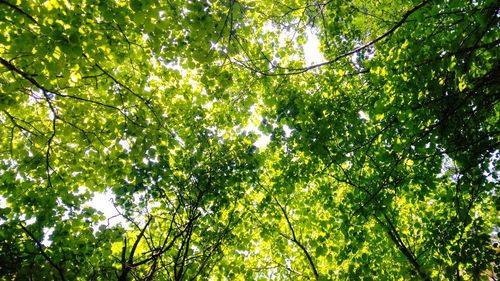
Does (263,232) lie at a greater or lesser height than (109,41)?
lesser

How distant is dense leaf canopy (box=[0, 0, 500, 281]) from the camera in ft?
11.9

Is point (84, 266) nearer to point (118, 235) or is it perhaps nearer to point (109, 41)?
point (118, 235)

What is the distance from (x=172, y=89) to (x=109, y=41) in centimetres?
208

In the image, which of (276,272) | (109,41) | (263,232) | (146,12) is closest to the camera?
(146,12)

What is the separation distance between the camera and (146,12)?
13.5 feet

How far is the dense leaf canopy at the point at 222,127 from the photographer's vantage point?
364cm

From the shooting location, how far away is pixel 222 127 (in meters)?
8.18

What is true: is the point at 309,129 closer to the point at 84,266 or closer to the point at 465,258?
the point at 465,258

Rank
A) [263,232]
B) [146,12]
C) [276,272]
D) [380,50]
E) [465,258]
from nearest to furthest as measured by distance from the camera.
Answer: [465,258], [146,12], [380,50], [263,232], [276,272]

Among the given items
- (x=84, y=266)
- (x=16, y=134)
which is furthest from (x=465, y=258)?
(x=16, y=134)

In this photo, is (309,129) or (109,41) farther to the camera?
(309,129)

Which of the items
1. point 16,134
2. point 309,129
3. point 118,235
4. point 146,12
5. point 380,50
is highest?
point 380,50

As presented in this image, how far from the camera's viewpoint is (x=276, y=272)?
11.1 meters

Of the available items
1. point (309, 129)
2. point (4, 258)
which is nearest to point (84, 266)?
point (4, 258)
